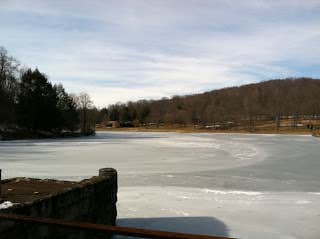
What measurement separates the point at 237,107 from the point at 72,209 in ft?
407

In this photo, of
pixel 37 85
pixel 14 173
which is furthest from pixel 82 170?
pixel 37 85

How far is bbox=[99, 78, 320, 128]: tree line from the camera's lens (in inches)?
4119

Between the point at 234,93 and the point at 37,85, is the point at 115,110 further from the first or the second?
the point at 37,85

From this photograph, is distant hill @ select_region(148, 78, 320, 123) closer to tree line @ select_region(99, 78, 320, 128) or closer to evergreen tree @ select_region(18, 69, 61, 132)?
tree line @ select_region(99, 78, 320, 128)

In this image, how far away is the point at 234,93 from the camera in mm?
147250

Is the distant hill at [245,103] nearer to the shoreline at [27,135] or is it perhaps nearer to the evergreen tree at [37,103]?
the shoreline at [27,135]

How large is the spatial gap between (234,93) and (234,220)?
14270 centimetres

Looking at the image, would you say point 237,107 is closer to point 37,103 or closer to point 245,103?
point 245,103

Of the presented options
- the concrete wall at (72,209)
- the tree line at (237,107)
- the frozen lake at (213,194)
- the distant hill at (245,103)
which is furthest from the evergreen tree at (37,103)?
the distant hill at (245,103)

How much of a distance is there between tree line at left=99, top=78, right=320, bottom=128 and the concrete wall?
85.3 m

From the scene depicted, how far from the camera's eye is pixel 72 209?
17.5ft

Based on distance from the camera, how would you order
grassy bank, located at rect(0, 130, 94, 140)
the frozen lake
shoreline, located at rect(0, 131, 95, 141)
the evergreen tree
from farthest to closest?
the evergreen tree
grassy bank, located at rect(0, 130, 94, 140)
shoreline, located at rect(0, 131, 95, 141)
the frozen lake

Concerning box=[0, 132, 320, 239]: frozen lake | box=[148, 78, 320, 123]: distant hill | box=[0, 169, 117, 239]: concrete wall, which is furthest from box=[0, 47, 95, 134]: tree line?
box=[148, 78, 320, 123]: distant hill

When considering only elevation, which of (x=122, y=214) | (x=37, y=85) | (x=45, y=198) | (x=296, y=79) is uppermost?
(x=296, y=79)
